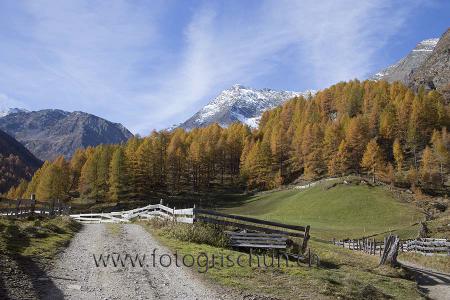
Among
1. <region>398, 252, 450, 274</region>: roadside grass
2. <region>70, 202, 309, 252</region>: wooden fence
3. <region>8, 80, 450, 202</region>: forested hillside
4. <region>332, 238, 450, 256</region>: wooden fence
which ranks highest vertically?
<region>8, 80, 450, 202</region>: forested hillside

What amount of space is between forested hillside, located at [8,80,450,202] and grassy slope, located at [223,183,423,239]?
18247mm

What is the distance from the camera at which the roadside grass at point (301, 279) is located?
14.3 m

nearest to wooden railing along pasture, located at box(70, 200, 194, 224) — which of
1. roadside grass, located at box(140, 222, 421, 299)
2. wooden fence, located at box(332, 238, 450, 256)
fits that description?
roadside grass, located at box(140, 222, 421, 299)

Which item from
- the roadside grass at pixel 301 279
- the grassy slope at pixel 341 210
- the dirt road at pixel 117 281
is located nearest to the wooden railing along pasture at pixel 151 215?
the roadside grass at pixel 301 279

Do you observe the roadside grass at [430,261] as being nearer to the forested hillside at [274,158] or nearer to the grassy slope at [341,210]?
the grassy slope at [341,210]

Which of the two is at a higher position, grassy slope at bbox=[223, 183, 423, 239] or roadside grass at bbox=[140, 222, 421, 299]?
grassy slope at bbox=[223, 183, 423, 239]

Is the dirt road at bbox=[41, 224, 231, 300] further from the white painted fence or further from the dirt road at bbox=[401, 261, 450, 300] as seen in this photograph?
the dirt road at bbox=[401, 261, 450, 300]

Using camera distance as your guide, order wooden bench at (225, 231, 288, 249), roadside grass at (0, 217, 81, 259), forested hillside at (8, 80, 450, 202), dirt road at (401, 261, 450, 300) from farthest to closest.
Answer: forested hillside at (8, 80, 450, 202) < wooden bench at (225, 231, 288, 249) < dirt road at (401, 261, 450, 300) < roadside grass at (0, 217, 81, 259)

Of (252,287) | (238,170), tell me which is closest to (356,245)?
(252,287)

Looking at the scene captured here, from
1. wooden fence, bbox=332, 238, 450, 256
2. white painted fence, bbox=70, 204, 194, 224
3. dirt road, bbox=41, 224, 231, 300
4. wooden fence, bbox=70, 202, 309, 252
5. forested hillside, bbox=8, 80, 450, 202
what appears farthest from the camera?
forested hillside, bbox=8, 80, 450, 202

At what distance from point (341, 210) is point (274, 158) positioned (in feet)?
171

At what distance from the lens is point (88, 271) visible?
47.0 ft

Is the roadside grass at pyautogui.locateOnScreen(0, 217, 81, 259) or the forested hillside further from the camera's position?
the forested hillside

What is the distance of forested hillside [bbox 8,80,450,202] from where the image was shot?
101m
